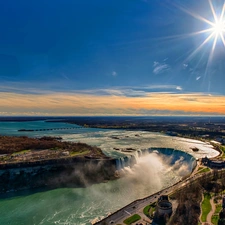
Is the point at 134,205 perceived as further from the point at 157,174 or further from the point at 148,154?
the point at 148,154

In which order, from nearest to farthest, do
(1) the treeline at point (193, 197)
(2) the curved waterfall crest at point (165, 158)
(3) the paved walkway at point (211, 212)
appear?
(1) the treeline at point (193, 197), (3) the paved walkway at point (211, 212), (2) the curved waterfall crest at point (165, 158)

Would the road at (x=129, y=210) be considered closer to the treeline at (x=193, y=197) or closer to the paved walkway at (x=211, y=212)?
the treeline at (x=193, y=197)

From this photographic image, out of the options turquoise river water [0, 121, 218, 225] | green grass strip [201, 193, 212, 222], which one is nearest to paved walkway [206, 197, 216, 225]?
green grass strip [201, 193, 212, 222]

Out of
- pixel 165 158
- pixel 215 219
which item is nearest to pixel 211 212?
pixel 215 219

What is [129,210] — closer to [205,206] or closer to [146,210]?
[146,210]

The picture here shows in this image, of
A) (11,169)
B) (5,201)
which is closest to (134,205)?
(5,201)

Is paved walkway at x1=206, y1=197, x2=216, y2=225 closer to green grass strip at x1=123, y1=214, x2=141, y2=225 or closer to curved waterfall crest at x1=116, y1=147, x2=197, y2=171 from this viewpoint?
green grass strip at x1=123, y1=214, x2=141, y2=225

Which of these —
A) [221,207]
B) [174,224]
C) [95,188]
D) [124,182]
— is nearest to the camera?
[174,224]

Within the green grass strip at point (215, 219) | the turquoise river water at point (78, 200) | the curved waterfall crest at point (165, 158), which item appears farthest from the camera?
the curved waterfall crest at point (165, 158)

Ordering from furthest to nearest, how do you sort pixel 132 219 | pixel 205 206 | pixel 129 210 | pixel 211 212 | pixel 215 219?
pixel 205 206, pixel 129 210, pixel 211 212, pixel 215 219, pixel 132 219

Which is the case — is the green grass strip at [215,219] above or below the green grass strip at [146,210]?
below

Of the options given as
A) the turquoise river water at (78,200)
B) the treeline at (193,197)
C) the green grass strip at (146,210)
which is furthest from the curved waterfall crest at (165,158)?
the green grass strip at (146,210)
